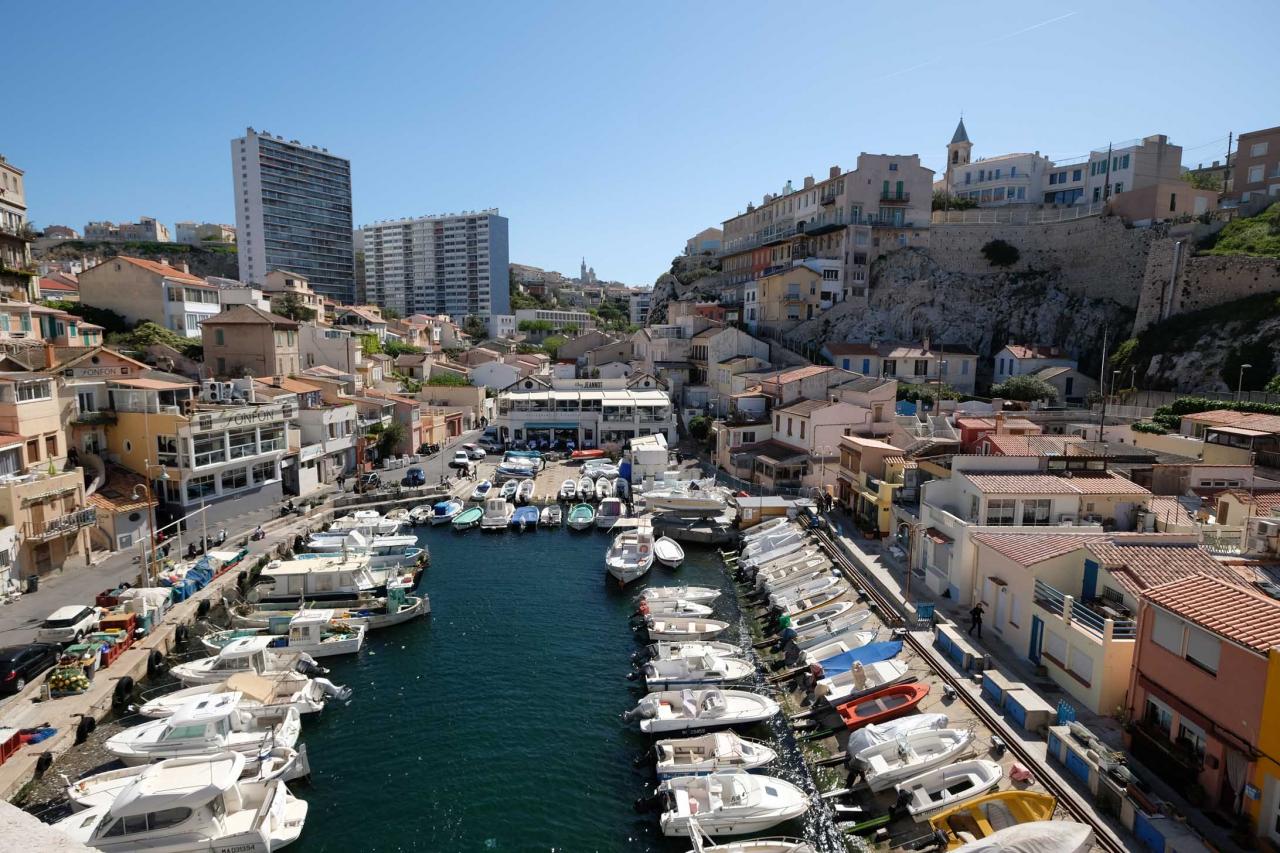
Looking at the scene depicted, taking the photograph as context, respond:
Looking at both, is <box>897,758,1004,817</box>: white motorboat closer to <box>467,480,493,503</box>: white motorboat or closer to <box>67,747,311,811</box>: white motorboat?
<box>67,747,311,811</box>: white motorboat

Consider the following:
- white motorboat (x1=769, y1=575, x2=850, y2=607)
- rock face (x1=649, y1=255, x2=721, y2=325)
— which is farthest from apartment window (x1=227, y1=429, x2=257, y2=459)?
rock face (x1=649, y1=255, x2=721, y2=325)

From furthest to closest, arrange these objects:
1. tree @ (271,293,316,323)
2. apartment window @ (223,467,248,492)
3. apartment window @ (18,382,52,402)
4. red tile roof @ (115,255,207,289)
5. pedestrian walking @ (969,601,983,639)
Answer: tree @ (271,293,316,323)
red tile roof @ (115,255,207,289)
apartment window @ (223,467,248,492)
apartment window @ (18,382,52,402)
pedestrian walking @ (969,601,983,639)

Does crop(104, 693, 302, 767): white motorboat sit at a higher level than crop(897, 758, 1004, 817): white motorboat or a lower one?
lower

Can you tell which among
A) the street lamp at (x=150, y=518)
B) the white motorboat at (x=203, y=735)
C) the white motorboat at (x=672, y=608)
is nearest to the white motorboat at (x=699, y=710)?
the white motorboat at (x=672, y=608)

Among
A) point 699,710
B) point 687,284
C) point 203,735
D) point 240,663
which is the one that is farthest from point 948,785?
point 687,284

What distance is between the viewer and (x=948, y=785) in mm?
14102

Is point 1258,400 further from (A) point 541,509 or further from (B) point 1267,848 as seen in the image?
(A) point 541,509

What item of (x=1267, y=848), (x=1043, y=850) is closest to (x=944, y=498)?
(x=1267, y=848)

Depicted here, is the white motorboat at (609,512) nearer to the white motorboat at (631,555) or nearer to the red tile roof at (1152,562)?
the white motorboat at (631,555)

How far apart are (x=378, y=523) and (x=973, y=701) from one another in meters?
26.2

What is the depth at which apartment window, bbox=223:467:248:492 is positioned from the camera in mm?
32938

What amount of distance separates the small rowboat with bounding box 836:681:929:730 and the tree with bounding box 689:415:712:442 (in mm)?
31930

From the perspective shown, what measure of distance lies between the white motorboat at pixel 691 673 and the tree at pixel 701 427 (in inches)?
1153

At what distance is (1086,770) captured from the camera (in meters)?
13.5
